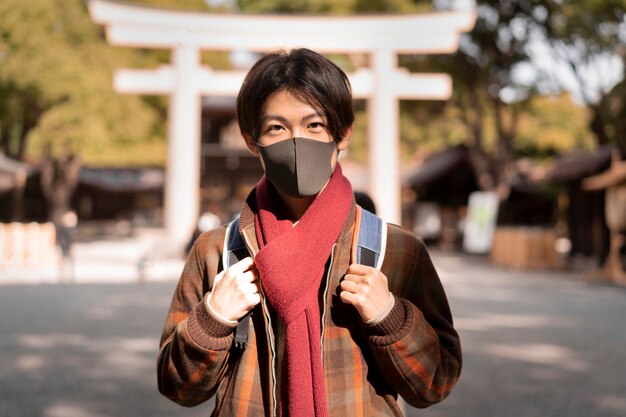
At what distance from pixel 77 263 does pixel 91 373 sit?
11.3 meters

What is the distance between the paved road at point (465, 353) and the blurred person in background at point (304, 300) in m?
2.97

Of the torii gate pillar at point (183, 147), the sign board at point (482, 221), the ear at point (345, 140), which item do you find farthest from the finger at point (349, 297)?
the sign board at point (482, 221)

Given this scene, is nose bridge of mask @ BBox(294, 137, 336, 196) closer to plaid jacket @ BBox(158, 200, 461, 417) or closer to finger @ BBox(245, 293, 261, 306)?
plaid jacket @ BBox(158, 200, 461, 417)

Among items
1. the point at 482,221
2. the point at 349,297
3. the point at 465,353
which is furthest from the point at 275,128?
the point at 482,221

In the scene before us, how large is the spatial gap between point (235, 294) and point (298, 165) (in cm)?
31

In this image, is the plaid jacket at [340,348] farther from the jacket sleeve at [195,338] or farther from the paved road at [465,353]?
the paved road at [465,353]

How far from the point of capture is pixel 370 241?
1.34 metres

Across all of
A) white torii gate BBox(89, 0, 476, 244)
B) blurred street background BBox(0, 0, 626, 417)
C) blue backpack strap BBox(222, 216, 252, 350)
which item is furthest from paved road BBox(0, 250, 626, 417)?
white torii gate BBox(89, 0, 476, 244)

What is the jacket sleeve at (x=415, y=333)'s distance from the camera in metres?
1.26

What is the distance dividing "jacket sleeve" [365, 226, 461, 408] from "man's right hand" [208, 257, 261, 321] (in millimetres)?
258

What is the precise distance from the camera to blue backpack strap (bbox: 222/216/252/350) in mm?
1308

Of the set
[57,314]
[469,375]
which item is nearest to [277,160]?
[469,375]

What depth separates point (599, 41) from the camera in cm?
1415

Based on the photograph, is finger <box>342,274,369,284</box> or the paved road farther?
the paved road
